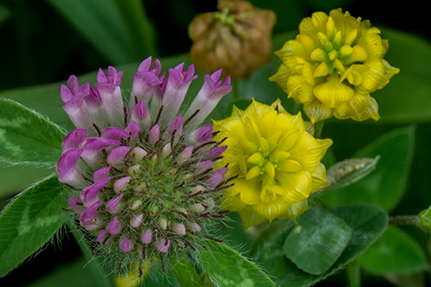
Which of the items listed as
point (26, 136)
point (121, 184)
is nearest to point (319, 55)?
point (121, 184)

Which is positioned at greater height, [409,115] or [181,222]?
[181,222]

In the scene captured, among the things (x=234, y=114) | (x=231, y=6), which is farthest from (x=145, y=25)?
(x=234, y=114)

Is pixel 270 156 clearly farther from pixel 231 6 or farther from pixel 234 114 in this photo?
pixel 231 6

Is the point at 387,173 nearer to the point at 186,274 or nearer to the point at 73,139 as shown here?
the point at 186,274

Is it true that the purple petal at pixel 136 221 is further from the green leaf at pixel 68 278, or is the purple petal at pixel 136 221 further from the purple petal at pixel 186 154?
the green leaf at pixel 68 278

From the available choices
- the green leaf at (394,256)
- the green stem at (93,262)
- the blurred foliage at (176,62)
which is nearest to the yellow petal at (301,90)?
the blurred foliage at (176,62)
